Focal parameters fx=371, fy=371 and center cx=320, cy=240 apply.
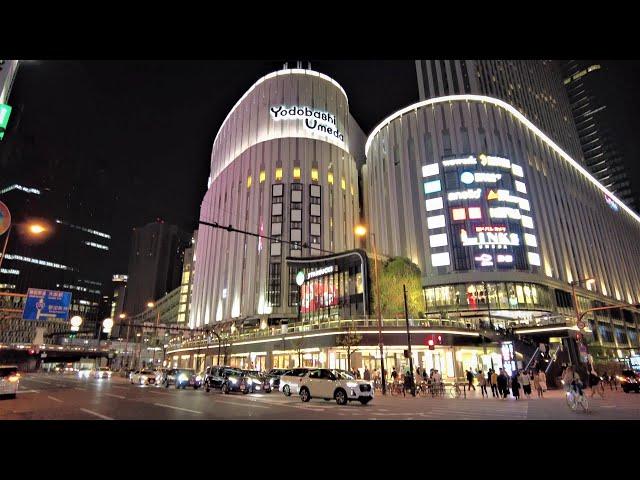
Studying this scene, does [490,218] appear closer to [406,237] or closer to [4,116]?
[406,237]

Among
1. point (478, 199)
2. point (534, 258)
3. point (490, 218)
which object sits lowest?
point (534, 258)

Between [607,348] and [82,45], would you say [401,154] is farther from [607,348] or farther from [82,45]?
[82,45]

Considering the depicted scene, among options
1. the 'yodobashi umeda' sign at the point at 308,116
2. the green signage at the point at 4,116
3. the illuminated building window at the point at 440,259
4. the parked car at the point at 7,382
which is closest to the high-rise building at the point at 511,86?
the 'yodobashi umeda' sign at the point at 308,116

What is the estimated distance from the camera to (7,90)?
1941 cm

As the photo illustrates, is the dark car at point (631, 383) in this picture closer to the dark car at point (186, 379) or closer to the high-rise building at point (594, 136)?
the dark car at point (186, 379)

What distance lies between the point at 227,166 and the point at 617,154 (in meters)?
150

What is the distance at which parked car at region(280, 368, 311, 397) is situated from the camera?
930 inches

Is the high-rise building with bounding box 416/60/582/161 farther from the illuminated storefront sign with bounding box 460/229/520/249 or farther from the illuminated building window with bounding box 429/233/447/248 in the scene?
the illuminated building window with bounding box 429/233/447/248

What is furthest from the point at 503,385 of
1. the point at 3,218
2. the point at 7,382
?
the point at 7,382

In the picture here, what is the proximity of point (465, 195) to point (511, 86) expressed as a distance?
130 feet

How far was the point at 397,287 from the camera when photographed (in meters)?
51.5

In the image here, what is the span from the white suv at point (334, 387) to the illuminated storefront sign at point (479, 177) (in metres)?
52.8

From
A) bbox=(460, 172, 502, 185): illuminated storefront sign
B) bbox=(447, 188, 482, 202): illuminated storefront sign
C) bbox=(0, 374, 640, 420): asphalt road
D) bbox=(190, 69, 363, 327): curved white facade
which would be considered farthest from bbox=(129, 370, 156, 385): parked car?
bbox=(460, 172, 502, 185): illuminated storefront sign
